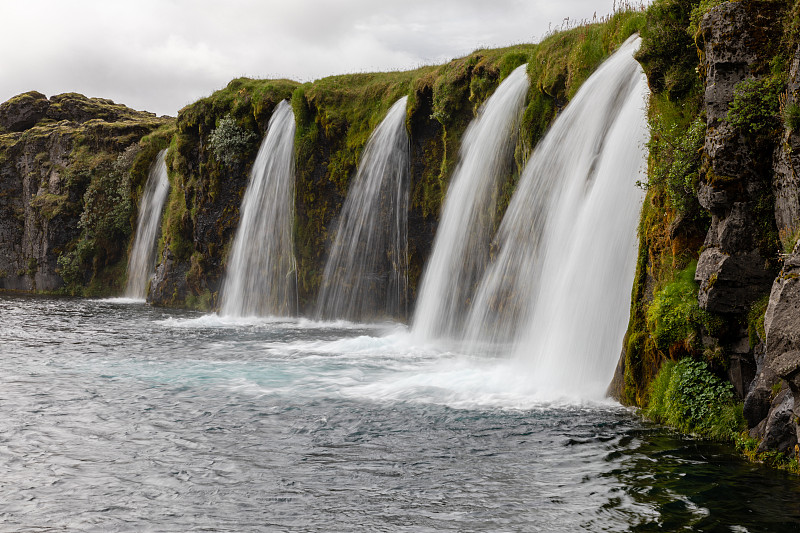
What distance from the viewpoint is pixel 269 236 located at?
30.3m

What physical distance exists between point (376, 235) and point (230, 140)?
1100 centimetres

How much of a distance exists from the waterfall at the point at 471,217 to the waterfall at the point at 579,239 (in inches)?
78.9

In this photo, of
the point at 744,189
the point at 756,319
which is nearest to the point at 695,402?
the point at 756,319

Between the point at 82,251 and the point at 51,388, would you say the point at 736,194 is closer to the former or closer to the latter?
the point at 51,388

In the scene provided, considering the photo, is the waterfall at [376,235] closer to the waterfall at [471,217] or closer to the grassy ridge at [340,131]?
the grassy ridge at [340,131]

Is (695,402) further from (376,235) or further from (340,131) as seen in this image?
(340,131)

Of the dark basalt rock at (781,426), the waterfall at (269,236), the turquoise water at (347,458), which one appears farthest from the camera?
the waterfall at (269,236)

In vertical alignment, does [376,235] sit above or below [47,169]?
below

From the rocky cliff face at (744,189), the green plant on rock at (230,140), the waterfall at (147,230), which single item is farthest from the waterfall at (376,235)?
the waterfall at (147,230)

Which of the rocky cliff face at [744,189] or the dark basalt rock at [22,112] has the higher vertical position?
the dark basalt rock at [22,112]

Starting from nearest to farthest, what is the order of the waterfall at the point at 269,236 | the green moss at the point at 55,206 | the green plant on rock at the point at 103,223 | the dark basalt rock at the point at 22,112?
the waterfall at the point at 269,236, the green plant on rock at the point at 103,223, the green moss at the point at 55,206, the dark basalt rock at the point at 22,112

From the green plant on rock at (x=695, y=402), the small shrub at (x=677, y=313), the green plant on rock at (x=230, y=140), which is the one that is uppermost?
the green plant on rock at (x=230, y=140)

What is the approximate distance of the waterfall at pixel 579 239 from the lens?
40.6 feet

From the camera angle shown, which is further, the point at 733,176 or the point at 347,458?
the point at 733,176
